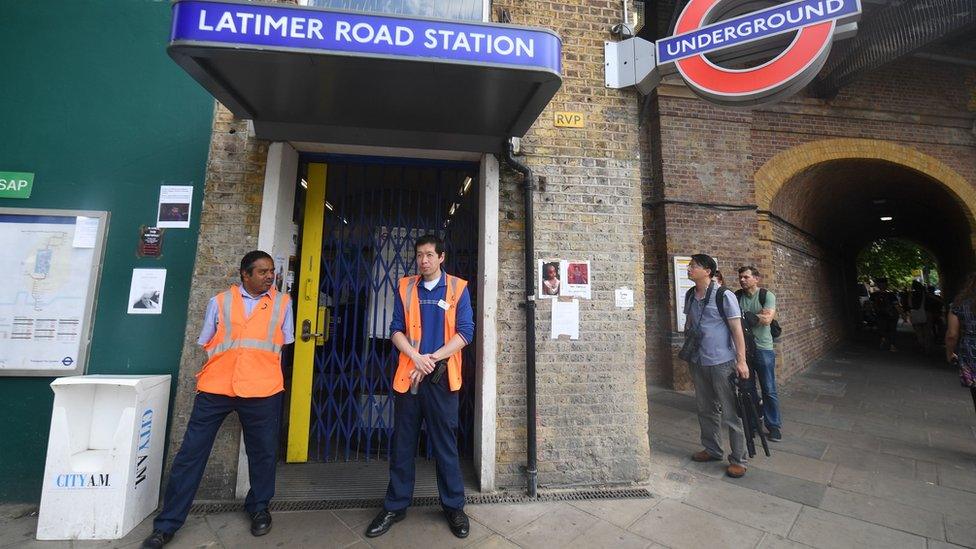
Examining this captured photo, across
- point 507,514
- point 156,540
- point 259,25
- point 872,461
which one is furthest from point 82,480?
point 872,461

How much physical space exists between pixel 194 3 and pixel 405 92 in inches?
49.3

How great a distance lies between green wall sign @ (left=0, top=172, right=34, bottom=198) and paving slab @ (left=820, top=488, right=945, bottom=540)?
6801 mm

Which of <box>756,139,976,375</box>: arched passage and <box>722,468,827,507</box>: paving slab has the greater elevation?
<box>756,139,976,375</box>: arched passage

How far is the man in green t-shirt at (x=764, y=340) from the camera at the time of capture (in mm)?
4523

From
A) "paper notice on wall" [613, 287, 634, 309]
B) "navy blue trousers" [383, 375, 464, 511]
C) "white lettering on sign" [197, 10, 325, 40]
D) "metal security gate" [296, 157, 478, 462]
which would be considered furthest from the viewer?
"metal security gate" [296, 157, 478, 462]

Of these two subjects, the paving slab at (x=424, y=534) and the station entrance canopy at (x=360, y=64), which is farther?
the paving slab at (x=424, y=534)

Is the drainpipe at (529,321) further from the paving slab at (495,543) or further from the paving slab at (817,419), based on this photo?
the paving slab at (817,419)

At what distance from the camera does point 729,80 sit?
Result: 3.10 meters

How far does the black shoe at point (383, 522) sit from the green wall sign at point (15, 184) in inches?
149

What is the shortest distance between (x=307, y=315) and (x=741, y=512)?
408 cm

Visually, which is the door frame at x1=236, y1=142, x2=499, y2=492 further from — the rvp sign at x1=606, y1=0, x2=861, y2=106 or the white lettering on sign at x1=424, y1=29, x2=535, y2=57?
the rvp sign at x1=606, y1=0, x2=861, y2=106

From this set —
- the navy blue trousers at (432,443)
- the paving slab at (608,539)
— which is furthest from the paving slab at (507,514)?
the paving slab at (608,539)

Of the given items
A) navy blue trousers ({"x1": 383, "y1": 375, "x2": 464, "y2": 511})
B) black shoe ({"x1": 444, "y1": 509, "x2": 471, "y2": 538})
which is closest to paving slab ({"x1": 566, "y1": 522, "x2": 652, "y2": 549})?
black shoe ({"x1": 444, "y1": 509, "x2": 471, "y2": 538})

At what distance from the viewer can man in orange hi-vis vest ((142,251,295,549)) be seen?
2.59 m
